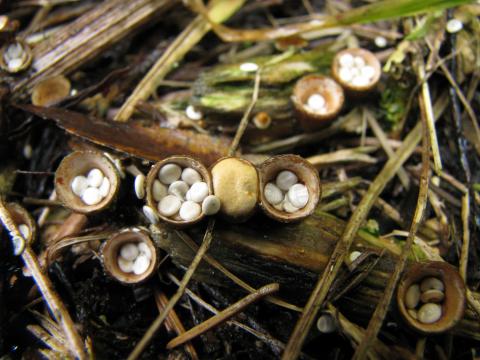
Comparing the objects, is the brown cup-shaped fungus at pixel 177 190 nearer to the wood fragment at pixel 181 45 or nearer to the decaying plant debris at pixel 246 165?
the decaying plant debris at pixel 246 165

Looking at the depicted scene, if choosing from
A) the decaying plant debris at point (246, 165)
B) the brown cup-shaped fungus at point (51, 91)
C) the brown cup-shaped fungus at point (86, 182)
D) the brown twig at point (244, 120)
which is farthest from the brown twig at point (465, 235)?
the brown cup-shaped fungus at point (51, 91)

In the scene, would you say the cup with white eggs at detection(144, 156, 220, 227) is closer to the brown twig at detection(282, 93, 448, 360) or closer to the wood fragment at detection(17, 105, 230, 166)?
the wood fragment at detection(17, 105, 230, 166)

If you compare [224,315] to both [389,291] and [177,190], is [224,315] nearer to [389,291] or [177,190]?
[177,190]

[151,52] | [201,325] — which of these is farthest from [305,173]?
[151,52]

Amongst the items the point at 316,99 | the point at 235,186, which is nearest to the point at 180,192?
the point at 235,186

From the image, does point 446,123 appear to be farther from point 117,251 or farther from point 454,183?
point 117,251
